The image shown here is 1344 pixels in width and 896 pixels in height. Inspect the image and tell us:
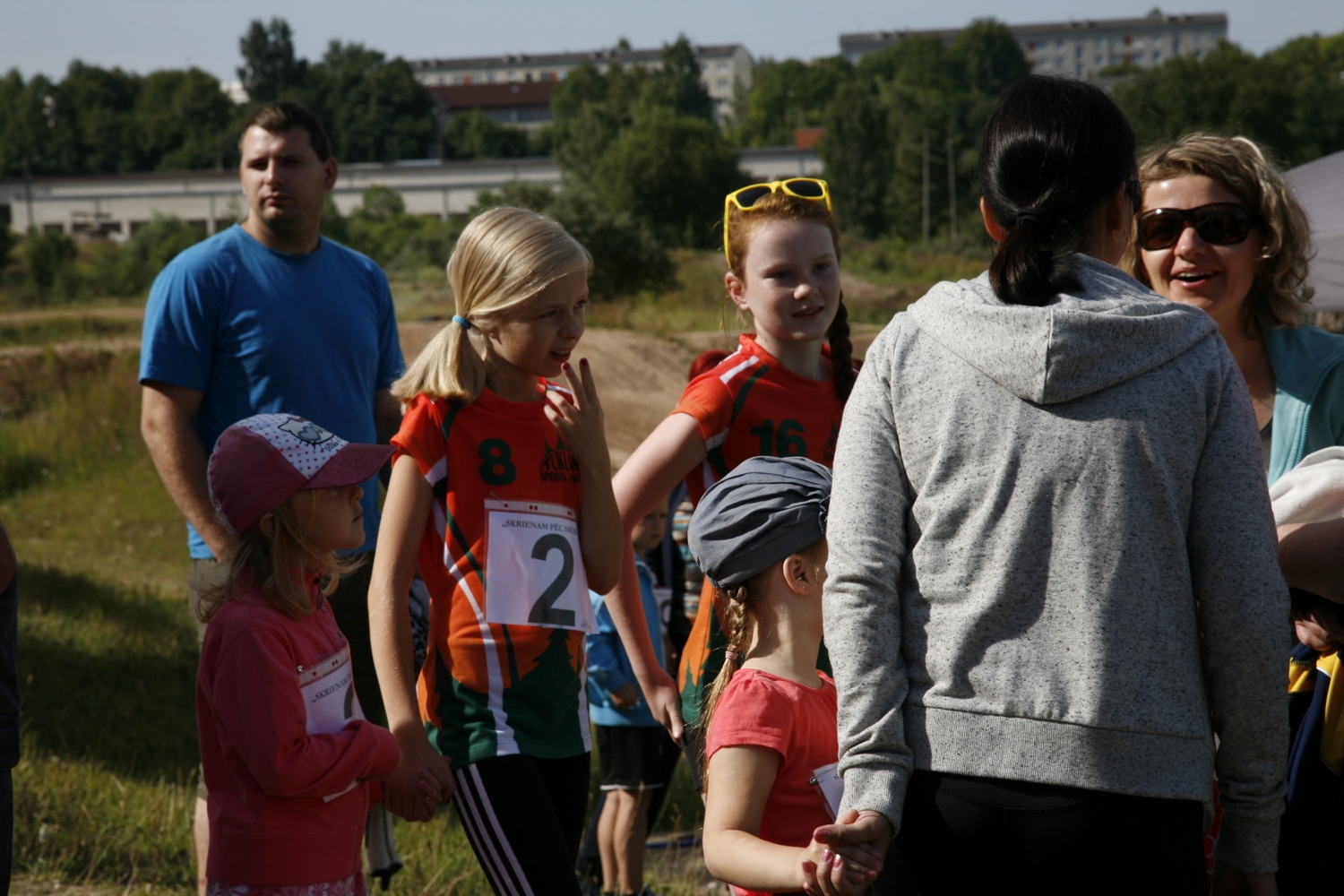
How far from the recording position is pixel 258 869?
7.82 feet

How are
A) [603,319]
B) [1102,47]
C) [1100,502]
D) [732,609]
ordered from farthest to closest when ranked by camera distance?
[1102,47]
[603,319]
[732,609]
[1100,502]

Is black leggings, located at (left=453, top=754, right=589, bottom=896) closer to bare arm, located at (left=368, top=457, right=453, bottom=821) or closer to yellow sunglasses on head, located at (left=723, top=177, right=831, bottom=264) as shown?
bare arm, located at (left=368, top=457, right=453, bottom=821)

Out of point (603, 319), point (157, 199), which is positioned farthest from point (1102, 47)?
point (603, 319)

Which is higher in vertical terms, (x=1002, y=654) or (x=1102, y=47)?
(x=1102, y=47)

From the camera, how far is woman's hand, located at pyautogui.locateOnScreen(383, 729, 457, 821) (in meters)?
2.53

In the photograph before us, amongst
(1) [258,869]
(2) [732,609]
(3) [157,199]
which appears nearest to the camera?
(2) [732,609]

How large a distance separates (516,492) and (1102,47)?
6762 inches

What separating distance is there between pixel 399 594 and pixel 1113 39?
171496mm

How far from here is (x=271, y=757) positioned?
2318mm

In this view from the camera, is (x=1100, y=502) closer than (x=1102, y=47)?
Yes

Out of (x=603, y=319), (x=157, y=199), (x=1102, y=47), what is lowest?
(x=603, y=319)

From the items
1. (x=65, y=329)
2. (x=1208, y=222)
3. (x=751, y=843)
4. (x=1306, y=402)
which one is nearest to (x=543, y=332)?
(x=751, y=843)

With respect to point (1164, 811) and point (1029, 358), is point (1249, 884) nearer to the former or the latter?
point (1164, 811)

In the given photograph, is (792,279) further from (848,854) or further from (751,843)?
(848,854)
